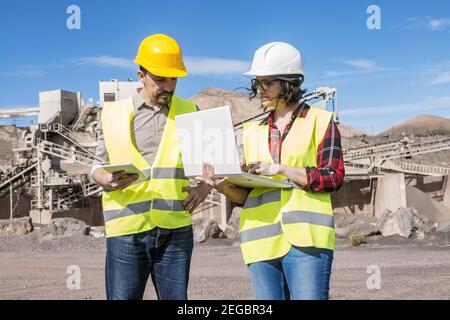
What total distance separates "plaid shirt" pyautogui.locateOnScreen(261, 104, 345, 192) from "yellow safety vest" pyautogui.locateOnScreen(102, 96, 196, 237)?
2.13 ft

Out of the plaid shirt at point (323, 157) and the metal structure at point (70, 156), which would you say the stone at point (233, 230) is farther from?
the plaid shirt at point (323, 157)

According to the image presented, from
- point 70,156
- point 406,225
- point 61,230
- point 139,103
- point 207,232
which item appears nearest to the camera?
point 139,103

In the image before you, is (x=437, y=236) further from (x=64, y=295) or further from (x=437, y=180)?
(x=437, y=180)

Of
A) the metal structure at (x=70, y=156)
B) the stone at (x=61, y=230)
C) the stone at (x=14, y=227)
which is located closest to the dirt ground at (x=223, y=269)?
the stone at (x=61, y=230)

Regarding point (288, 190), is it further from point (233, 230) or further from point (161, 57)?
point (233, 230)

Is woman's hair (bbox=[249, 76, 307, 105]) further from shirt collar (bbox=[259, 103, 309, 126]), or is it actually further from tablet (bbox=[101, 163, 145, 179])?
tablet (bbox=[101, 163, 145, 179])

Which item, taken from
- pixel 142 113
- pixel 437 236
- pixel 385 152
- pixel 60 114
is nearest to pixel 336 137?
pixel 142 113

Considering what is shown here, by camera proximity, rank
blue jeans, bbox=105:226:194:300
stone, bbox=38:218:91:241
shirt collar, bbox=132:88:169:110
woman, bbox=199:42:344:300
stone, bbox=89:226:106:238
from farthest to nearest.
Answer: stone, bbox=89:226:106:238
stone, bbox=38:218:91:241
shirt collar, bbox=132:88:169:110
blue jeans, bbox=105:226:194:300
woman, bbox=199:42:344:300

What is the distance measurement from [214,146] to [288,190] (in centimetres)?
50

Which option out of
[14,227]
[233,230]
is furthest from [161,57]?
[14,227]

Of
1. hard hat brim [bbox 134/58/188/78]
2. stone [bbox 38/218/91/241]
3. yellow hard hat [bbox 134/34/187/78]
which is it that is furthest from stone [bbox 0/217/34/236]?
hard hat brim [bbox 134/58/188/78]

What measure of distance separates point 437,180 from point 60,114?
68.8ft

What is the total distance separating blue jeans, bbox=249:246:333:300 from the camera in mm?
3148

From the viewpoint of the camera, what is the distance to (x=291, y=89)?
3.37 meters
